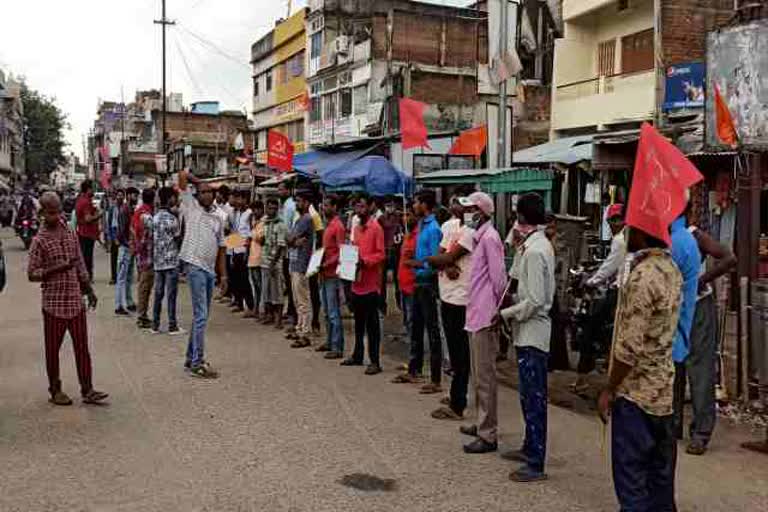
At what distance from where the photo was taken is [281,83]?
144ft

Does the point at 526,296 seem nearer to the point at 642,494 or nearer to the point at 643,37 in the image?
the point at 642,494

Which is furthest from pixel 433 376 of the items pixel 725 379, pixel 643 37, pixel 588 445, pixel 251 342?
pixel 643 37

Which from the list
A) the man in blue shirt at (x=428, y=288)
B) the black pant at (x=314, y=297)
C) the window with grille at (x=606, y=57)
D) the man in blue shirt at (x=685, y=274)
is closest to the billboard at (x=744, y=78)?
the man in blue shirt at (x=685, y=274)

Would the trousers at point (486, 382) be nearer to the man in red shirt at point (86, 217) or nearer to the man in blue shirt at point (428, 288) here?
the man in blue shirt at point (428, 288)

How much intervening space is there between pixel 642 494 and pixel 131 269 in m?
10.3

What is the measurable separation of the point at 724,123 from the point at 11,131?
229ft

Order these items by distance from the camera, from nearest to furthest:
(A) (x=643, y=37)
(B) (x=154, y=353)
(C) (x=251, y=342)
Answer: (B) (x=154, y=353) → (C) (x=251, y=342) → (A) (x=643, y=37)

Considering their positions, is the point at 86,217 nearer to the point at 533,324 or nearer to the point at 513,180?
the point at 513,180

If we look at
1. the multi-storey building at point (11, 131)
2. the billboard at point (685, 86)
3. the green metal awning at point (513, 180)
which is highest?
the multi-storey building at point (11, 131)

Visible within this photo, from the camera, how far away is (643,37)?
19.4 meters

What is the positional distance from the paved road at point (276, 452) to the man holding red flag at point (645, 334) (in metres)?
0.90

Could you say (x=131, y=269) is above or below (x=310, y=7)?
below

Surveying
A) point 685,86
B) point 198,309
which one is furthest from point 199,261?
point 685,86

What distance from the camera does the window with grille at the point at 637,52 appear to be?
19203 mm
